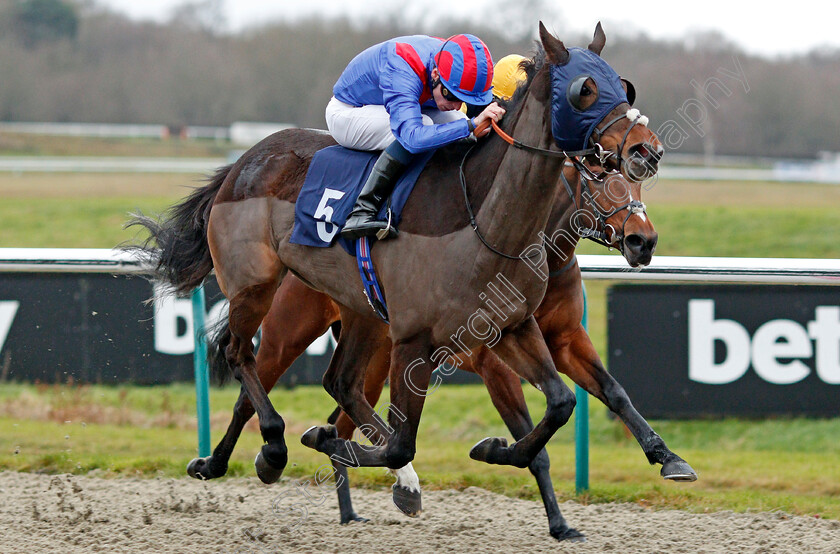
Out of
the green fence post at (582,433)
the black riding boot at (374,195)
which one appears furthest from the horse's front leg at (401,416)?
the green fence post at (582,433)

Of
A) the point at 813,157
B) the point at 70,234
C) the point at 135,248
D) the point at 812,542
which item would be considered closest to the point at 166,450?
the point at 135,248

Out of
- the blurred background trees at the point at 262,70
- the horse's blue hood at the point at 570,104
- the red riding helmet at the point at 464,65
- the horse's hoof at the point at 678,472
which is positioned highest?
the blurred background trees at the point at 262,70

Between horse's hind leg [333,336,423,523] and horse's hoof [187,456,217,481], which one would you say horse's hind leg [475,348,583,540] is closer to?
horse's hind leg [333,336,423,523]

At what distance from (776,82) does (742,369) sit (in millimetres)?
18866

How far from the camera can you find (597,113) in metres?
2.98

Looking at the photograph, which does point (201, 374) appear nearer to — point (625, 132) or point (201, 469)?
point (201, 469)

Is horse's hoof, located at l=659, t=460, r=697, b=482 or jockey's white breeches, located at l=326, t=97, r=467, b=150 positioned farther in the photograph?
jockey's white breeches, located at l=326, t=97, r=467, b=150

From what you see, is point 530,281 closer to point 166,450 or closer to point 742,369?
point 742,369

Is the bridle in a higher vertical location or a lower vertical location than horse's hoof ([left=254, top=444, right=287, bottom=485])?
higher

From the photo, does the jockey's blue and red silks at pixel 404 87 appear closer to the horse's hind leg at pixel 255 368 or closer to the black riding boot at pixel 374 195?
the black riding boot at pixel 374 195

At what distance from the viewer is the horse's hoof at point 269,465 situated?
13.6 feet

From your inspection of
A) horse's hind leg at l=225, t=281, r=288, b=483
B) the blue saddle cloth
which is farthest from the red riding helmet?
horse's hind leg at l=225, t=281, r=288, b=483

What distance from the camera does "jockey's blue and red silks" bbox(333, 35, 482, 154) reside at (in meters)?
3.37

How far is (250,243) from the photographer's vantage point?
4125 millimetres
